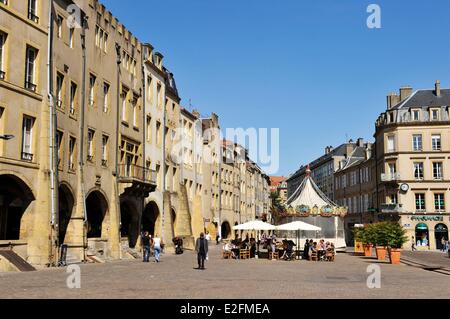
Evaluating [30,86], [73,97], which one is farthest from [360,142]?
[30,86]

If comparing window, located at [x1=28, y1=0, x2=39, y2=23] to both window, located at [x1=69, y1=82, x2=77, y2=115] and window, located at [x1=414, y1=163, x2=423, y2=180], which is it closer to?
→ window, located at [x1=69, y1=82, x2=77, y2=115]

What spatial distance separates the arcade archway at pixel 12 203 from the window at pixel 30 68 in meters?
4.46

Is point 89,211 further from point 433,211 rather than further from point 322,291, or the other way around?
point 433,211

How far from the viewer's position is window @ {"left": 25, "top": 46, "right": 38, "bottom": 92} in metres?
25.6

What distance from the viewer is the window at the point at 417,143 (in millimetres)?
65688

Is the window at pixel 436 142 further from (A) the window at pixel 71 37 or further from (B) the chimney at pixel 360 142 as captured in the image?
(A) the window at pixel 71 37

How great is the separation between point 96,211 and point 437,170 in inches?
1772

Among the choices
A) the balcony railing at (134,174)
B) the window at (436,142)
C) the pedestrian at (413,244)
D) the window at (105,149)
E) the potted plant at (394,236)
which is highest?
the window at (436,142)

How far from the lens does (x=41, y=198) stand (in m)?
25.7

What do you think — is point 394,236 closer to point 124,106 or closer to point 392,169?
point 124,106

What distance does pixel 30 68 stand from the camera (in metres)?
26.0

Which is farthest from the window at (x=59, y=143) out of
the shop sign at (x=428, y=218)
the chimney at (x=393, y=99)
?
the chimney at (x=393, y=99)

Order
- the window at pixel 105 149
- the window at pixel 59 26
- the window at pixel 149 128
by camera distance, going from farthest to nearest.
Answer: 1. the window at pixel 149 128
2. the window at pixel 105 149
3. the window at pixel 59 26

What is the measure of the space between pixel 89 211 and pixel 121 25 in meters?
13.6
